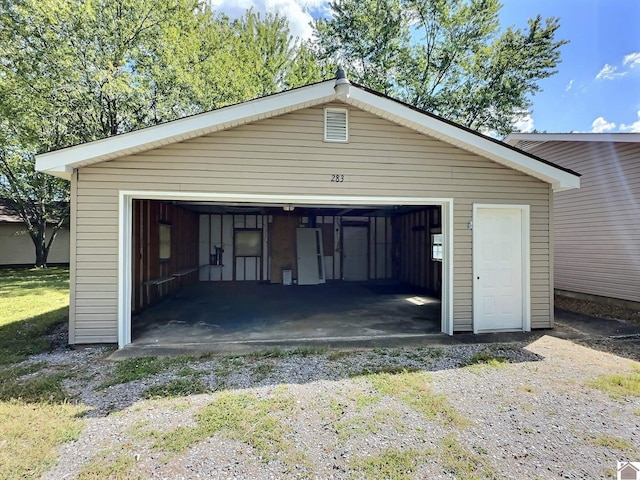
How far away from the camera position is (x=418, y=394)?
3.35m

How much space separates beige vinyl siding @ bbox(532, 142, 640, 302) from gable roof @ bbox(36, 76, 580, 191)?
3149 millimetres

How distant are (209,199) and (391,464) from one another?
14.1 ft

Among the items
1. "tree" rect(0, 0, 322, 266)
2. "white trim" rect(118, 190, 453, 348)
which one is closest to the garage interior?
"white trim" rect(118, 190, 453, 348)

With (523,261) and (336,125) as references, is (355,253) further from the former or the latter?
(336,125)

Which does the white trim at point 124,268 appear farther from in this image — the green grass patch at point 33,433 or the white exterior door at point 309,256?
the white exterior door at point 309,256

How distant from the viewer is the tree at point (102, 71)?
37.6 ft

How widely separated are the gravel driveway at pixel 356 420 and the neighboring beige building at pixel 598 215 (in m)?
4.47

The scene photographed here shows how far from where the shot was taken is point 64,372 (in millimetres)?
3854

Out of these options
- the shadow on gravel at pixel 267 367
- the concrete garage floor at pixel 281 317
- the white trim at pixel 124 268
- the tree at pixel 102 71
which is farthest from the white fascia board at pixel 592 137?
the tree at pixel 102 71

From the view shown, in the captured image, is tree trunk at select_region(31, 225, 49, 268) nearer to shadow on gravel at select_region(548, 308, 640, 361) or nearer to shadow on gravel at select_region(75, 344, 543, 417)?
shadow on gravel at select_region(75, 344, 543, 417)

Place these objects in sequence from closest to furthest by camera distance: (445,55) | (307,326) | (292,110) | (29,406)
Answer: (29,406) < (292,110) < (307,326) < (445,55)

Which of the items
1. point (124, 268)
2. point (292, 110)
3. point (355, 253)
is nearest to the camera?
point (124, 268)

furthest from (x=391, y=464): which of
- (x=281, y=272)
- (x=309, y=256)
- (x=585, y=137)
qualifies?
(x=281, y=272)

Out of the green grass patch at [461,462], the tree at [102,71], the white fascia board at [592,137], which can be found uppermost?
the tree at [102,71]
